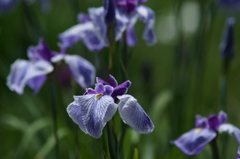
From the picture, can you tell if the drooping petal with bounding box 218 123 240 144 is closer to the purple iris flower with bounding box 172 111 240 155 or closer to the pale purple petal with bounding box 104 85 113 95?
the purple iris flower with bounding box 172 111 240 155

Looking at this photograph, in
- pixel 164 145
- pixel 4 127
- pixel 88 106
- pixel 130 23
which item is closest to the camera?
pixel 88 106

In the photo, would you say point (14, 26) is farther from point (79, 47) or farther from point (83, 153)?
point (83, 153)

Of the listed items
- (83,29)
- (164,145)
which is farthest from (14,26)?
(83,29)

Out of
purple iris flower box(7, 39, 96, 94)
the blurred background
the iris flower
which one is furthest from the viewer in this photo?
the blurred background

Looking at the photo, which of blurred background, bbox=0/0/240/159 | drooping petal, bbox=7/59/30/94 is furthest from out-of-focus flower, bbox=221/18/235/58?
drooping petal, bbox=7/59/30/94

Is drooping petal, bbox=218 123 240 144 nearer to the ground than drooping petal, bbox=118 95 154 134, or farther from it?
nearer to the ground

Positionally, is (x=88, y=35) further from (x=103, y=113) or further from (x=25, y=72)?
Answer: (x=103, y=113)
